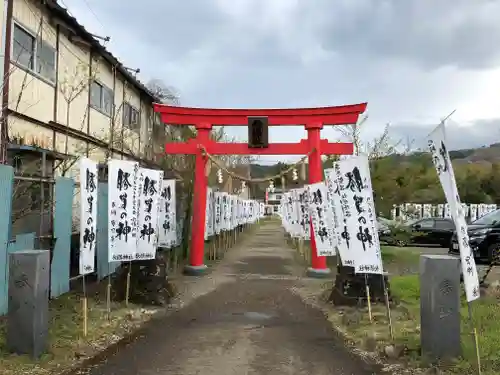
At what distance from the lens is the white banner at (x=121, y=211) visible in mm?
9438

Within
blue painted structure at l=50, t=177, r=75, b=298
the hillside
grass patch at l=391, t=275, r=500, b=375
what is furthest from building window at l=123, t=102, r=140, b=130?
grass patch at l=391, t=275, r=500, b=375

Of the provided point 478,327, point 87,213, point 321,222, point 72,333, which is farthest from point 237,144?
point 478,327

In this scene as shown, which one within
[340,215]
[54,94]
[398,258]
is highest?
[54,94]

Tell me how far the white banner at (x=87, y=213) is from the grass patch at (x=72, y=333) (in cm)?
84

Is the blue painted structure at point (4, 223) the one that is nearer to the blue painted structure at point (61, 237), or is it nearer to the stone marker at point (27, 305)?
the stone marker at point (27, 305)

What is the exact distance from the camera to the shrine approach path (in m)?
6.11

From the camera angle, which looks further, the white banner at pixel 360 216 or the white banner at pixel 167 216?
the white banner at pixel 167 216

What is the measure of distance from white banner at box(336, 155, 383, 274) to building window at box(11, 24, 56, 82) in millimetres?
7169

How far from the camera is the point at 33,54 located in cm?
1126

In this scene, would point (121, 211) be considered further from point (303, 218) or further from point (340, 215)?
point (303, 218)

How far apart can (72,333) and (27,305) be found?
4.78ft

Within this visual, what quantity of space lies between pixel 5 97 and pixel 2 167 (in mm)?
3103

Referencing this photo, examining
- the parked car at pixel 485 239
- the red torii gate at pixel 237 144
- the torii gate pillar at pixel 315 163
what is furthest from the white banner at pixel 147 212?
the parked car at pixel 485 239

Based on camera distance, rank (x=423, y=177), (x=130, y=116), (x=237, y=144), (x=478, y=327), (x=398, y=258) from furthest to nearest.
Result: (x=423, y=177) < (x=130, y=116) < (x=398, y=258) < (x=237, y=144) < (x=478, y=327)
